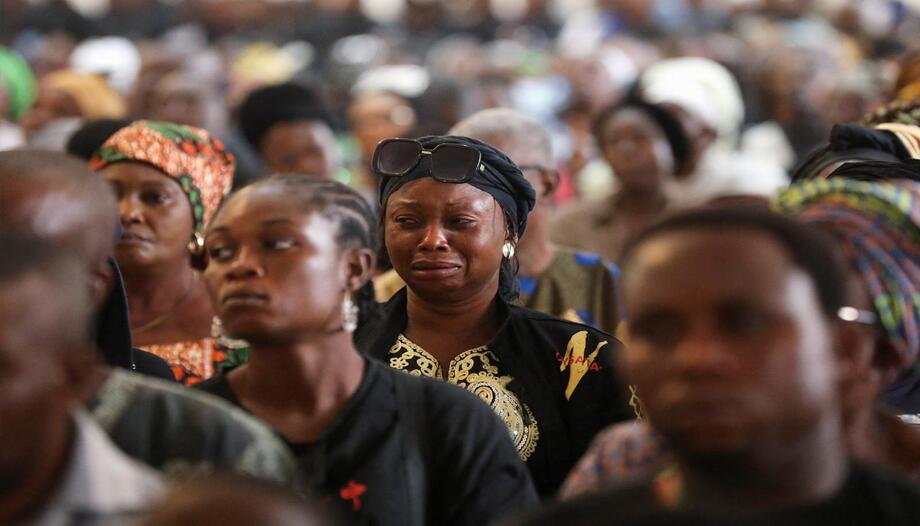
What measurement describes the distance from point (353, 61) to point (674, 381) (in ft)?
31.8

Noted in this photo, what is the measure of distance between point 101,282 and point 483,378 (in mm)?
1100

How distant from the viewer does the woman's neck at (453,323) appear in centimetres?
392

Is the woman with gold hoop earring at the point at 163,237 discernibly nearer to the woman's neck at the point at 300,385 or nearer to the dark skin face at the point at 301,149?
the woman's neck at the point at 300,385

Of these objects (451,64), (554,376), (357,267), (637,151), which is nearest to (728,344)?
(357,267)

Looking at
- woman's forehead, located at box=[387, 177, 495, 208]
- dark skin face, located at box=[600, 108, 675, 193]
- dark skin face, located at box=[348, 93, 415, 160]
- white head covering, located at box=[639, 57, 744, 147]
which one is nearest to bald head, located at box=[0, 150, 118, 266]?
woman's forehead, located at box=[387, 177, 495, 208]

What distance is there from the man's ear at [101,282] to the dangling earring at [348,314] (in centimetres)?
53

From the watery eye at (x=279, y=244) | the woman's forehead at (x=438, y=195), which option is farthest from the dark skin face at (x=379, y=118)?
the watery eye at (x=279, y=244)

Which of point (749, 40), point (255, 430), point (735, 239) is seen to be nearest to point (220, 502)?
point (255, 430)

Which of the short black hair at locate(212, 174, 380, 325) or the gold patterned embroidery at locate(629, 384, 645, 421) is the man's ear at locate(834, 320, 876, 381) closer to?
the gold patterned embroidery at locate(629, 384, 645, 421)

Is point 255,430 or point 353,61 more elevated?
point 255,430

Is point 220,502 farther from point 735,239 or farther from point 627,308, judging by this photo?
point 735,239

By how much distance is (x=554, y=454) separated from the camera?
141 inches

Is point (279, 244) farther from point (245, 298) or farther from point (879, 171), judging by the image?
point (879, 171)

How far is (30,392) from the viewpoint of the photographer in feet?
7.26
